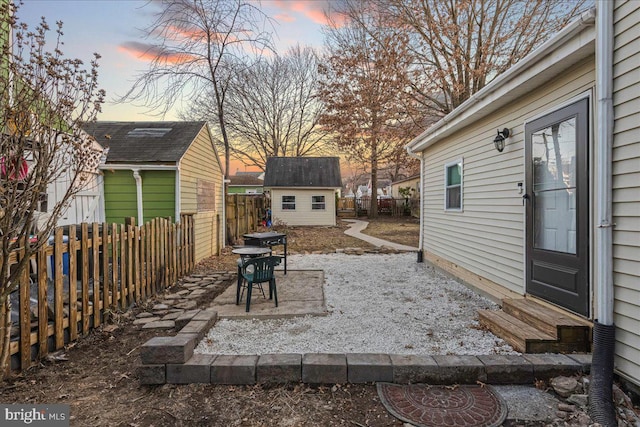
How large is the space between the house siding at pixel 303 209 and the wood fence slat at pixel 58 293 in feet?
52.1

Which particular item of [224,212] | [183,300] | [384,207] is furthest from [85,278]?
[384,207]

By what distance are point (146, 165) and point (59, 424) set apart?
19.4 feet

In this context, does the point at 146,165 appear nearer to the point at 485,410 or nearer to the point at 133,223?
the point at 133,223

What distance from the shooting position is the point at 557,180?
363 cm

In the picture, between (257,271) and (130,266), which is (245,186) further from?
(257,271)

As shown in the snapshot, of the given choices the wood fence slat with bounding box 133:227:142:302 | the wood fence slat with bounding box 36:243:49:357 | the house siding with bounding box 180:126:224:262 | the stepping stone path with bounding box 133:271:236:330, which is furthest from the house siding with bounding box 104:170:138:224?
the wood fence slat with bounding box 36:243:49:357

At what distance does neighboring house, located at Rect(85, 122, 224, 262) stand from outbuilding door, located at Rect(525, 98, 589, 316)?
21.4ft

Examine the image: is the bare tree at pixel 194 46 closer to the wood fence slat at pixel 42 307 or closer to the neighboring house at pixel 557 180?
the neighboring house at pixel 557 180

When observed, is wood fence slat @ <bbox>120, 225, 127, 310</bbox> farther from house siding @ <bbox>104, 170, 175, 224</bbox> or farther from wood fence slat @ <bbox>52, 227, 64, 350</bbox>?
house siding @ <bbox>104, 170, 175, 224</bbox>

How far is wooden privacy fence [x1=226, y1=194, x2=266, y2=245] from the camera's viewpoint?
1144 cm

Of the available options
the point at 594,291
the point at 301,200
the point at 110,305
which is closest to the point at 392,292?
the point at 594,291

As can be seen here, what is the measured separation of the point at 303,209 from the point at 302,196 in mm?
759

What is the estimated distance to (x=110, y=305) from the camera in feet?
13.6

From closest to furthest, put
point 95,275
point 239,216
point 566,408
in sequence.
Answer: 1. point 566,408
2. point 95,275
3. point 239,216
